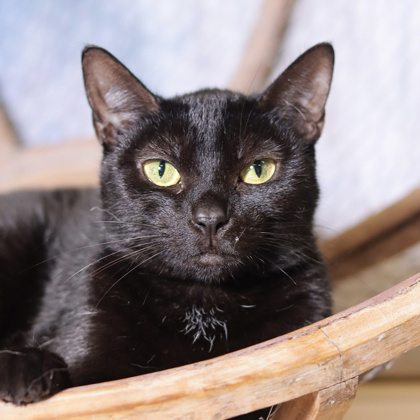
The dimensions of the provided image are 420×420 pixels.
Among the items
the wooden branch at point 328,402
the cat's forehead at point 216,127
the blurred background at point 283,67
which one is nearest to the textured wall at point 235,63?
the blurred background at point 283,67

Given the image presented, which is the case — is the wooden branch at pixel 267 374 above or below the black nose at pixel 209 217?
below

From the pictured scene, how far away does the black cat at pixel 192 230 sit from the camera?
40.6 inches

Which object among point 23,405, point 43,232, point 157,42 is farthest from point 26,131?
point 23,405

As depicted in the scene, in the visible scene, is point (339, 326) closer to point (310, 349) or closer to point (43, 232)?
point (310, 349)

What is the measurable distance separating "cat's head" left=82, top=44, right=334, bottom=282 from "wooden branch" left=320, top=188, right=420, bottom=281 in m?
0.58

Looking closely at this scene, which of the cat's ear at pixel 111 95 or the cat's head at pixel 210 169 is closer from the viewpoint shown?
the cat's head at pixel 210 169

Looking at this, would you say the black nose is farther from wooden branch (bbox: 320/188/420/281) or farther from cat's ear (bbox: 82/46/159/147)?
wooden branch (bbox: 320/188/420/281)

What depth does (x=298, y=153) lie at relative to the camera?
119 cm

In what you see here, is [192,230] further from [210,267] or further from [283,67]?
[283,67]

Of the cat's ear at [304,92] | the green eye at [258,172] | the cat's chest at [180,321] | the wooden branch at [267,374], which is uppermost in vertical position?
the cat's ear at [304,92]

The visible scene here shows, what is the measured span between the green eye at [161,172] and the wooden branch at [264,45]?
1096 millimetres

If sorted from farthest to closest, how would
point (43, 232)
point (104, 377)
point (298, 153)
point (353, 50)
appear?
point (353, 50) < point (43, 232) < point (298, 153) < point (104, 377)

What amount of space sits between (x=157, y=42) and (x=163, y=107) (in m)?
1.34

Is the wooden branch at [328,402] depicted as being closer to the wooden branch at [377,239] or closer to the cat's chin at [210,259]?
the cat's chin at [210,259]
